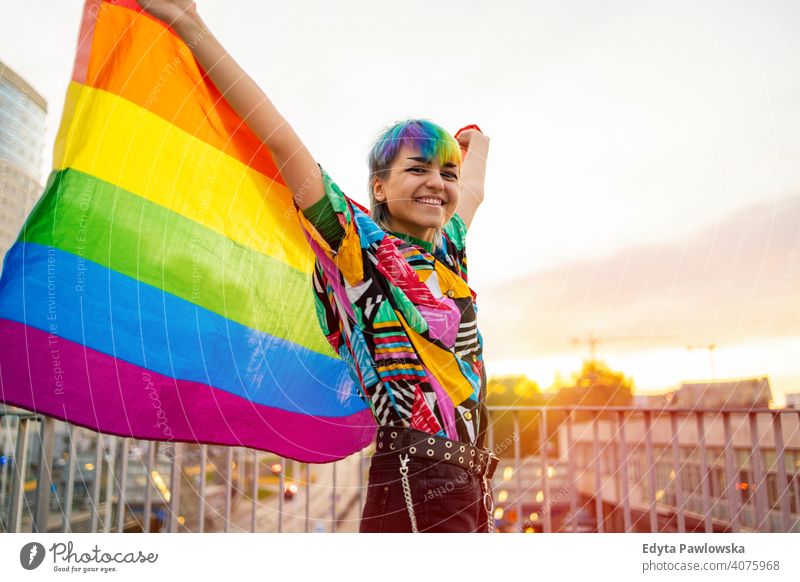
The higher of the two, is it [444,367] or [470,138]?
[470,138]

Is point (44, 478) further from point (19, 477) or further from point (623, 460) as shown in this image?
point (623, 460)

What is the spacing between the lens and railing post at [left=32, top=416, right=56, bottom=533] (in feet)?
4.46

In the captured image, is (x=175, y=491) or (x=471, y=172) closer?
(x=471, y=172)

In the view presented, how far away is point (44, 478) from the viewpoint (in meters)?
1.36

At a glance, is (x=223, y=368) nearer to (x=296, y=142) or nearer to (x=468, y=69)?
(x=296, y=142)

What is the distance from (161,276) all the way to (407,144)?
0.52 meters

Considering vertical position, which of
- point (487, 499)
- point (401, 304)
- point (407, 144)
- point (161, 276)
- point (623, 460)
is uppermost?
point (407, 144)

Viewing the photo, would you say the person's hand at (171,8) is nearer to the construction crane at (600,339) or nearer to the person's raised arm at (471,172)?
the person's raised arm at (471,172)

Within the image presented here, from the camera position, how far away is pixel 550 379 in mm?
1478

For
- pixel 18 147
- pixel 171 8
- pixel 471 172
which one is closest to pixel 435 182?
pixel 471 172

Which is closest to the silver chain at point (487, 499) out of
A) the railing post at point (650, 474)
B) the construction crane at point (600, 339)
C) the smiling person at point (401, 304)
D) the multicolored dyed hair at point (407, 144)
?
the smiling person at point (401, 304)

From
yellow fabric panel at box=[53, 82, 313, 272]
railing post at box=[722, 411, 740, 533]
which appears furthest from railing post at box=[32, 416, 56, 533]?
railing post at box=[722, 411, 740, 533]

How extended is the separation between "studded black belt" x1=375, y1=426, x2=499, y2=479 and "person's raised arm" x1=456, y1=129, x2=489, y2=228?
0.47 metres
